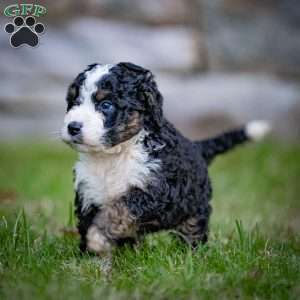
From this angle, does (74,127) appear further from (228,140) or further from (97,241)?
(228,140)

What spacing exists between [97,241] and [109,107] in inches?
27.4

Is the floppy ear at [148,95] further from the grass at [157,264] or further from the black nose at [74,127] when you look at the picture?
the grass at [157,264]

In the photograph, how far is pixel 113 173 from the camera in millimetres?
3873

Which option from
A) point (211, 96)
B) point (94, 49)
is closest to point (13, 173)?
point (94, 49)

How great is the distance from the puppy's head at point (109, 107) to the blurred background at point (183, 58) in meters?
5.04

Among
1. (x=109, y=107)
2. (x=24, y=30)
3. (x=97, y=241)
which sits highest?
(x=24, y=30)

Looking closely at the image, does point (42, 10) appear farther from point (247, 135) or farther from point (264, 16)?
point (264, 16)

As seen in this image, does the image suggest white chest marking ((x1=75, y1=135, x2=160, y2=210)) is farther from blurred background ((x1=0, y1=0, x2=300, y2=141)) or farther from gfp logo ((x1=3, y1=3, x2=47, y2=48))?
blurred background ((x1=0, y1=0, x2=300, y2=141))

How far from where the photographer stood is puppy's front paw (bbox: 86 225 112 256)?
365 cm

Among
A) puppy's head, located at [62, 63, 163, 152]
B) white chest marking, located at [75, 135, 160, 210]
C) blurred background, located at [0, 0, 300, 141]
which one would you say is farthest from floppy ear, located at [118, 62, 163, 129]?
blurred background, located at [0, 0, 300, 141]

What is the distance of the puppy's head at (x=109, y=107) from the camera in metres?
3.65

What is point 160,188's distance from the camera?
384cm

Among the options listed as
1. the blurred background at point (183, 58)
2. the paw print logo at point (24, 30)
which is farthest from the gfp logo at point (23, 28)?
the blurred background at point (183, 58)

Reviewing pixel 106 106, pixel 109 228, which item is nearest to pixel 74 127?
pixel 106 106
